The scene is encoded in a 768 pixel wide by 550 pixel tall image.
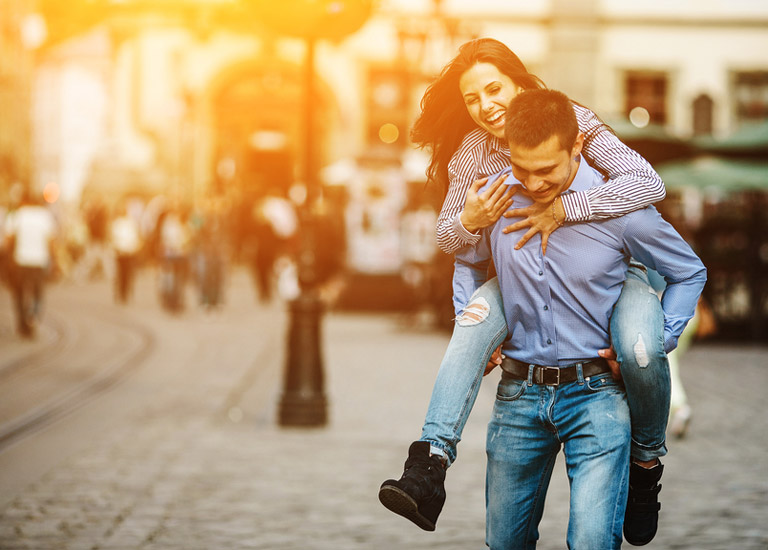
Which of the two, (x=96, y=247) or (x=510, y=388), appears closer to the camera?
(x=510, y=388)

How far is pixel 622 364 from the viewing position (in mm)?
3271

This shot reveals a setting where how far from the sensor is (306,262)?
30.7ft

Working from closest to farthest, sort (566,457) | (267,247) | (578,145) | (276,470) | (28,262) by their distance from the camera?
(578,145) < (566,457) < (276,470) < (28,262) < (267,247)

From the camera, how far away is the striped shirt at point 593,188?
3297 millimetres

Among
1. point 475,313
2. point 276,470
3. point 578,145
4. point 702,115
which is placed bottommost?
point 276,470

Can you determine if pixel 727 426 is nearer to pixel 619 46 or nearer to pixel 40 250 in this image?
pixel 40 250

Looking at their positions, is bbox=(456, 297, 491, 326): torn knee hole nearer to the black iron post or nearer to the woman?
the woman

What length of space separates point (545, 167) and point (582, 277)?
1.04ft

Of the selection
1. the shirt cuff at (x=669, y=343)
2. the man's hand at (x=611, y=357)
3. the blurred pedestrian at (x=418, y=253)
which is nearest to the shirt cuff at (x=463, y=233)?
the man's hand at (x=611, y=357)

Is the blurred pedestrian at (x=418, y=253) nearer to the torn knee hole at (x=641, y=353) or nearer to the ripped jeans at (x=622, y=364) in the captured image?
the ripped jeans at (x=622, y=364)

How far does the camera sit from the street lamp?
884 centimetres

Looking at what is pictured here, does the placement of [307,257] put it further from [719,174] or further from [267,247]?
[267,247]

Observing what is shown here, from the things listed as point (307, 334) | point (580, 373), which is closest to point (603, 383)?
point (580, 373)

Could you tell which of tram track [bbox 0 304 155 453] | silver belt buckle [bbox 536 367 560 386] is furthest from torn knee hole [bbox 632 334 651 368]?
tram track [bbox 0 304 155 453]
